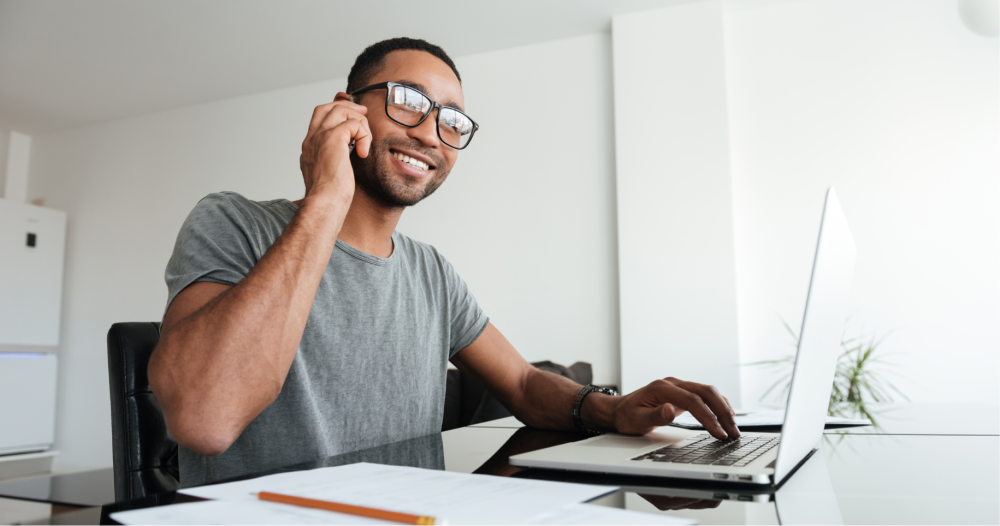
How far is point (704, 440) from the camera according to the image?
89 centimetres

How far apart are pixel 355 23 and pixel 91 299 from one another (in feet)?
11.0

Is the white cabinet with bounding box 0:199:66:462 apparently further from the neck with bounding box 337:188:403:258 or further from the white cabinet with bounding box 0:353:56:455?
the neck with bounding box 337:188:403:258

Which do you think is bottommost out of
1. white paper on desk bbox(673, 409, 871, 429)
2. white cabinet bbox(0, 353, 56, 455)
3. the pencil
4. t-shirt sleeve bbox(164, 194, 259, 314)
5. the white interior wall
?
white cabinet bbox(0, 353, 56, 455)

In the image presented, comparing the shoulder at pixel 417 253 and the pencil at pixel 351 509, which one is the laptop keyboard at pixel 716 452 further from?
the shoulder at pixel 417 253

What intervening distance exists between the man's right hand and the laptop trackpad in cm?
52

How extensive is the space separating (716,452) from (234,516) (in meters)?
0.54

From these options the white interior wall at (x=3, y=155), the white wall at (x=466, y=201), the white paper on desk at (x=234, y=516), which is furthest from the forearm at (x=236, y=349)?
the white interior wall at (x=3, y=155)

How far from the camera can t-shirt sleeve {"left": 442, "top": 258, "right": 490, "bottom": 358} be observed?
1444 millimetres

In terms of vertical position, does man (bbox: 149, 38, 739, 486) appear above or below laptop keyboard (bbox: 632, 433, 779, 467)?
above

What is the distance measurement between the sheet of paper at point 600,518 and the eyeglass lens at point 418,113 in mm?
939

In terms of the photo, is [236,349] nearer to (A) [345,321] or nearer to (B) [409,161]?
(A) [345,321]

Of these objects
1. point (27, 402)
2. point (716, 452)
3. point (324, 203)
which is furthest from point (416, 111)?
point (27, 402)

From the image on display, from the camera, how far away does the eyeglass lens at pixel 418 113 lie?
123 centimetres

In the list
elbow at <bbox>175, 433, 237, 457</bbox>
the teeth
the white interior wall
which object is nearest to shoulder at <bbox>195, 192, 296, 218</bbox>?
the teeth
